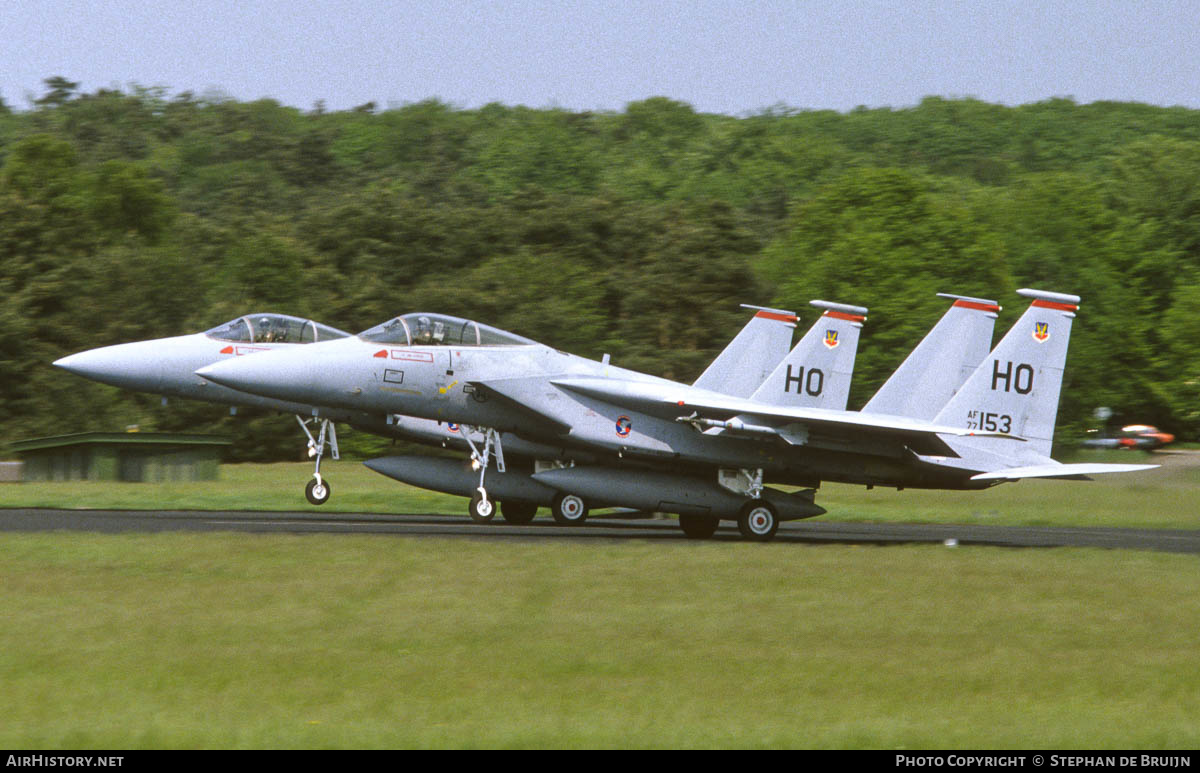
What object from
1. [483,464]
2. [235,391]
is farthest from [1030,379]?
[235,391]

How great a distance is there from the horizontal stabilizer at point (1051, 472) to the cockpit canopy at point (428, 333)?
6.59 m

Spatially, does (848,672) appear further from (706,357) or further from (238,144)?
(238,144)

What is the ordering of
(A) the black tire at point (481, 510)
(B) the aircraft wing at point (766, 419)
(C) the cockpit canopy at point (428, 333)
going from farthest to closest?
(C) the cockpit canopy at point (428, 333), (A) the black tire at point (481, 510), (B) the aircraft wing at point (766, 419)

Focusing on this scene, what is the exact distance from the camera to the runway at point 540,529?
667 inches

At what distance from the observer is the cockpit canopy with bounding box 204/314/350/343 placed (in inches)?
795

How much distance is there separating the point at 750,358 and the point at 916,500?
6038mm

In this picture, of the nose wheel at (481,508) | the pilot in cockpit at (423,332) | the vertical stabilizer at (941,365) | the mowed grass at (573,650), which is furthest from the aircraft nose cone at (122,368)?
the vertical stabilizer at (941,365)

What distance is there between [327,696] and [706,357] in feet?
118

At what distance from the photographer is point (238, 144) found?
9044 centimetres

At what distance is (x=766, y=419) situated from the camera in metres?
17.8

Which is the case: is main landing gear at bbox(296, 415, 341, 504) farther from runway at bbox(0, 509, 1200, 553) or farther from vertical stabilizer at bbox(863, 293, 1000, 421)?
vertical stabilizer at bbox(863, 293, 1000, 421)

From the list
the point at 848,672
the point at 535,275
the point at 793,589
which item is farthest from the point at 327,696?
the point at 535,275

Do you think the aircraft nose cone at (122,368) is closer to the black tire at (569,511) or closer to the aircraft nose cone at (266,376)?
the aircraft nose cone at (266,376)

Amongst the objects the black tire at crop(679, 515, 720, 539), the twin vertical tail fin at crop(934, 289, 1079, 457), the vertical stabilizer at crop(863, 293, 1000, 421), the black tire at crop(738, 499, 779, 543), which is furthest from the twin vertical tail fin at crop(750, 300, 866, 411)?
the black tire at crop(738, 499, 779, 543)
